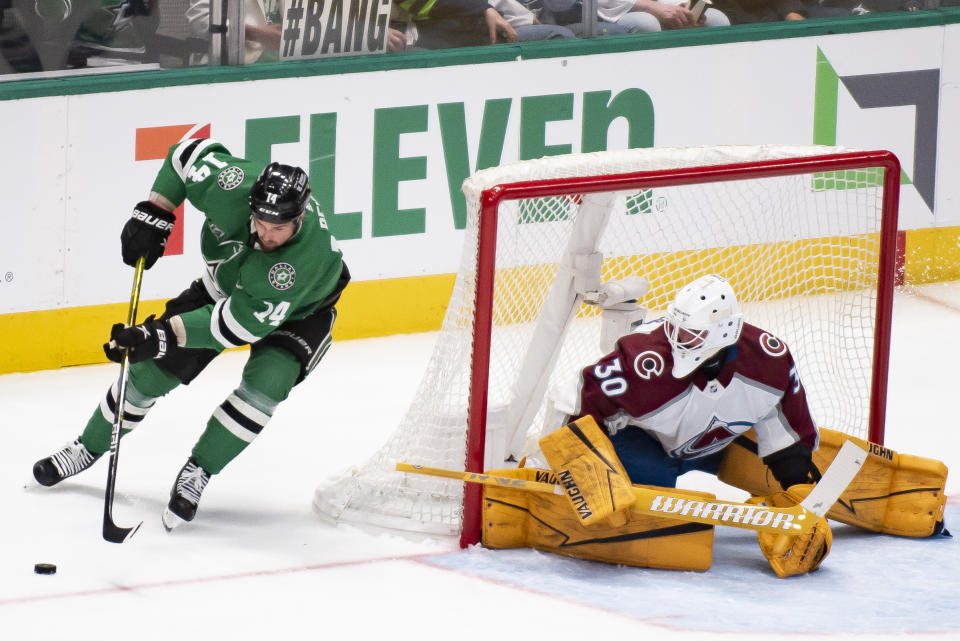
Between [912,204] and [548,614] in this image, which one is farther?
[912,204]

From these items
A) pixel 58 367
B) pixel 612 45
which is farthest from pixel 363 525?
pixel 612 45

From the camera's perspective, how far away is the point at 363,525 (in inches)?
181

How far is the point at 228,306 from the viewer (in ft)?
14.0

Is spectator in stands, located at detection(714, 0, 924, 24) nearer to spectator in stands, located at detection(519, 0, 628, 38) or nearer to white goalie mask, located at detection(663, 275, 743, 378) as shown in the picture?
spectator in stands, located at detection(519, 0, 628, 38)

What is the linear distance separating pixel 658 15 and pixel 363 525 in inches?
109

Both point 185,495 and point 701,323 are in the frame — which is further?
point 185,495

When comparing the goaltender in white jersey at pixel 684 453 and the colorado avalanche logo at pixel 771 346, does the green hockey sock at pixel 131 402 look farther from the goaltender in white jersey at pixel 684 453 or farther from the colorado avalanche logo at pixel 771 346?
the colorado avalanche logo at pixel 771 346

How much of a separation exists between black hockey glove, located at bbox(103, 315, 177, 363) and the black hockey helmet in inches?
14.0

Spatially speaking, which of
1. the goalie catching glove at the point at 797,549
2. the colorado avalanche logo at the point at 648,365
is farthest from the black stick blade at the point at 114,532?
the goalie catching glove at the point at 797,549

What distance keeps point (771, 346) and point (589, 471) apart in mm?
560

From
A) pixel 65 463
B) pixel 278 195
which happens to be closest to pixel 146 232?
pixel 278 195

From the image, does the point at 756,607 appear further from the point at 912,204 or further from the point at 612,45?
the point at 912,204

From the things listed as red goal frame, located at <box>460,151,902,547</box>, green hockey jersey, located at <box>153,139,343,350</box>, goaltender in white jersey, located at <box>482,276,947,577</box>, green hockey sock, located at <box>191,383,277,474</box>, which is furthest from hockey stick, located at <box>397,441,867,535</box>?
green hockey jersey, located at <box>153,139,343,350</box>

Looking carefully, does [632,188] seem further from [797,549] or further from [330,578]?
[330,578]
